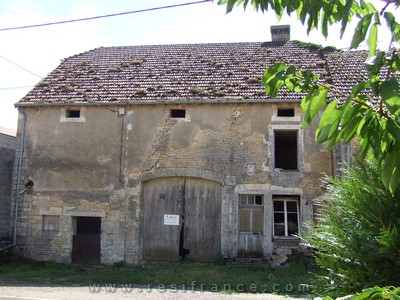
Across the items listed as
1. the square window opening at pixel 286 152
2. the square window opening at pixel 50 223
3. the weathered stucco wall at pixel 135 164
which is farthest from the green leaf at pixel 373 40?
the square window opening at pixel 286 152

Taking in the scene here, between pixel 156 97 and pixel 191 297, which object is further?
pixel 156 97

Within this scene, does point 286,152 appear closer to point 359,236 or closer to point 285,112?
point 285,112

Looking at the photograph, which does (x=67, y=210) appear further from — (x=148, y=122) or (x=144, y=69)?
(x=144, y=69)

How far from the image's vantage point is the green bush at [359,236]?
2309mm

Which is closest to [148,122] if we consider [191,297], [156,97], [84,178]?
[156,97]

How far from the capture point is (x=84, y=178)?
14.9 meters

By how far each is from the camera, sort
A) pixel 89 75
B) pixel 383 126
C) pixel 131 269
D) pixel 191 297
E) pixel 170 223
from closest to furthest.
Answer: pixel 383 126 → pixel 191 297 → pixel 131 269 → pixel 170 223 → pixel 89 75

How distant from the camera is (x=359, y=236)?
2436 millimetres

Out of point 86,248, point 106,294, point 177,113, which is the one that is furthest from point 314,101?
point 86,248

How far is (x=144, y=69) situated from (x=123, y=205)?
566 cm

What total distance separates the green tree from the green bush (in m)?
0.78

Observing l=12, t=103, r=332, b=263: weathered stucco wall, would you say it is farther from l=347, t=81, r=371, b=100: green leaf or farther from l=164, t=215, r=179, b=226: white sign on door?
l=347, t=81, r=371, b=100: green leaf

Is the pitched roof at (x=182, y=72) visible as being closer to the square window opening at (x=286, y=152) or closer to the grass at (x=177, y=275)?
the square window opening at (x=286, y=152)

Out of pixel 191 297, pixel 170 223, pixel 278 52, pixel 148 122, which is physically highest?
pixel 278 52
